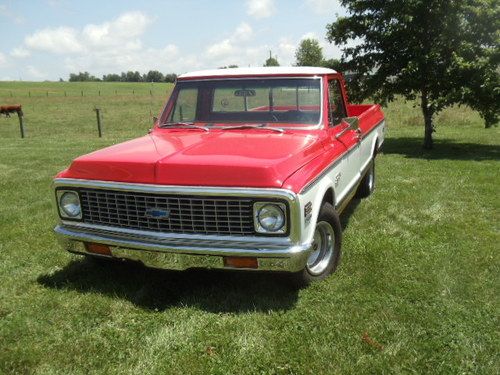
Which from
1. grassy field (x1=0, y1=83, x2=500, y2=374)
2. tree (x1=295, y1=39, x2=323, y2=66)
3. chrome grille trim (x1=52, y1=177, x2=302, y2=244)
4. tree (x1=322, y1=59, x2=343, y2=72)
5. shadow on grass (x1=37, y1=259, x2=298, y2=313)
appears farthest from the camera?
tree (x1=295, y1=39, x2=323, y2=66)

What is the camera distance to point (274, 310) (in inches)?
137

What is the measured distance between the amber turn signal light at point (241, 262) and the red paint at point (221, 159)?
52 cm

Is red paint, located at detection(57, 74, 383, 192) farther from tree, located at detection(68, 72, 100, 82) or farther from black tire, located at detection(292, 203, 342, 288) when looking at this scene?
tree, located at detection(68, 72, 100, 82)

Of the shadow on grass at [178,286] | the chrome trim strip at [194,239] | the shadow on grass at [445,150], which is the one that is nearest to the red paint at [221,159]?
the chrome trim strip at [194,239]

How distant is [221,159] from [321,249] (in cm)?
125

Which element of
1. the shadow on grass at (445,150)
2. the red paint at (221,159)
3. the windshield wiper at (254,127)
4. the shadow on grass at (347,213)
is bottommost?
the shadow on grass at (445,150)

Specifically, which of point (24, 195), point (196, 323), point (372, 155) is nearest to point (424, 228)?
point (372, 155)

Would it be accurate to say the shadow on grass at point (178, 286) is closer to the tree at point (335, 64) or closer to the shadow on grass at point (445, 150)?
the shadow on grass at point (445, 150)

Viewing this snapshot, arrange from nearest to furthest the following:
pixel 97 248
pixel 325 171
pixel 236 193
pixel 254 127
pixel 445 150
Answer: pixel 236 193
pixel 97 248
pixel 325 171
pixel 254 127
pixel 445 150

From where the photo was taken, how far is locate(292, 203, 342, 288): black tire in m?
3.76

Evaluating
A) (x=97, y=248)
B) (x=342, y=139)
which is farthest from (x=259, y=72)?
(x=97, y=248)

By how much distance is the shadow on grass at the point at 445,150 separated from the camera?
1013 centimetres

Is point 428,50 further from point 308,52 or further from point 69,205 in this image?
point 308,52

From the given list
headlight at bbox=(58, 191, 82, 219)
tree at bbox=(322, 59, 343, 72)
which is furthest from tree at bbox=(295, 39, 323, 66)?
headlight at bbox=(58, 191, 82, 219)
